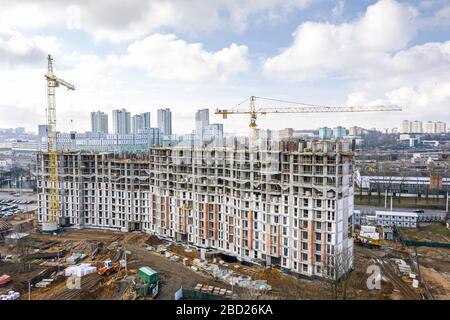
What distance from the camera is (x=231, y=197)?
12.6 metres

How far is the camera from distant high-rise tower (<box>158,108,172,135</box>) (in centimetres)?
3231

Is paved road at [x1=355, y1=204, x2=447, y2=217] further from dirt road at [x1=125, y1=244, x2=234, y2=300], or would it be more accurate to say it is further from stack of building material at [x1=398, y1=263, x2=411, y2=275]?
dirt road at [x1=125, y1=244, x2=234, y2=300]

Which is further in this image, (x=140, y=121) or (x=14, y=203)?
(x=140, y=121)

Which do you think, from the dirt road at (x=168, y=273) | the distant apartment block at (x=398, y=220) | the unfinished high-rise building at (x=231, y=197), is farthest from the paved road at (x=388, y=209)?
the dirt road at (x=168, y=273)

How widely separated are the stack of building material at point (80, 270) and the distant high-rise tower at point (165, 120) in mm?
21851

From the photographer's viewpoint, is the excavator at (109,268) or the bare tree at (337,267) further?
the excavator at (109,268)

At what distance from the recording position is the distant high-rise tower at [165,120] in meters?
32.3

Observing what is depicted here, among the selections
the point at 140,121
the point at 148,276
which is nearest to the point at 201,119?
the point at 148,276

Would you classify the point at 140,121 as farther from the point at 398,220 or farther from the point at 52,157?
the point at 398,220

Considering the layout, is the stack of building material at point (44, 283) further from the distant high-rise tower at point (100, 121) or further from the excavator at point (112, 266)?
the distant high-rise tower at point (100, 121)

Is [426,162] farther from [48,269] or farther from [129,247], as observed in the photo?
[48,269]

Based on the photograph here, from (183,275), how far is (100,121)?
34612 mm
